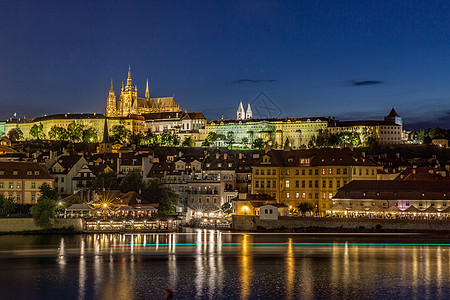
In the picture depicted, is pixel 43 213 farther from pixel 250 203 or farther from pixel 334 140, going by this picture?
pixel 334 140

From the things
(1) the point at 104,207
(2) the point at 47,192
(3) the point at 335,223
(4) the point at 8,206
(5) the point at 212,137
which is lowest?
(3) the point at 335,223

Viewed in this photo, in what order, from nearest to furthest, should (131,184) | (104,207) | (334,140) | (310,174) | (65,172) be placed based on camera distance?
(104,207), (310,174), (131,184), (65,172), (334,140)

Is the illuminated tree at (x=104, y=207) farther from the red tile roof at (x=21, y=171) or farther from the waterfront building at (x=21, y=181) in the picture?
the red tile roof at (x=21, y=171)

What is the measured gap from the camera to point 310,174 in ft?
250

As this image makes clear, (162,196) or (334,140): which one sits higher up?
(334,140)

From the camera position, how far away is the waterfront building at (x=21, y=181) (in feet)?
255

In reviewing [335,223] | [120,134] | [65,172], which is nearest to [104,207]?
[65,172]

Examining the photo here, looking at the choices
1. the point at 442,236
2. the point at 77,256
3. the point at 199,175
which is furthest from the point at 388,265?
the point at 199,175

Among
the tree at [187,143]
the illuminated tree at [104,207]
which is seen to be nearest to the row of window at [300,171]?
the illuminated tree at [104,207]

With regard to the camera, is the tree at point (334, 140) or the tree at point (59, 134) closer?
the tree at point (334, 140)

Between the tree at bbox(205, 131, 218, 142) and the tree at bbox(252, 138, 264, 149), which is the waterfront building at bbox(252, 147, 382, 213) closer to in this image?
the tree at bbox(252, 138, 264, 149)

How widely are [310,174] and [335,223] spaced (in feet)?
41.0

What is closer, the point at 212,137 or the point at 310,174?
the point at 310,174

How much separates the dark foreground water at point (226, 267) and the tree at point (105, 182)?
48.5 ft
